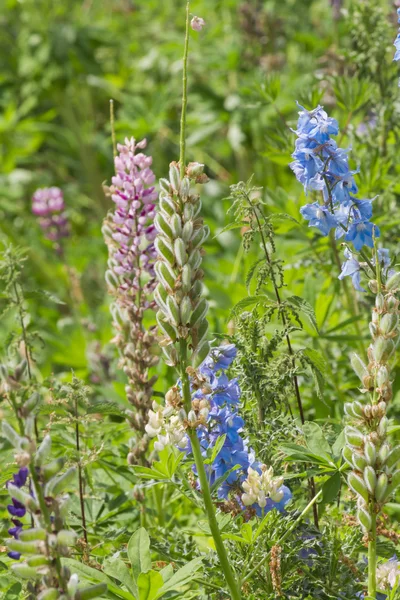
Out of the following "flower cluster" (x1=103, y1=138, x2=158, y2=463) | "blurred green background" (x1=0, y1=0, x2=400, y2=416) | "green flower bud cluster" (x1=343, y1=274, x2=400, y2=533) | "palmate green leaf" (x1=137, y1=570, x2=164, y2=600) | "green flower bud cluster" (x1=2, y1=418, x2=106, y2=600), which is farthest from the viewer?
"blurred green background" (x1=0, y1=0, x2=400, y2=416)

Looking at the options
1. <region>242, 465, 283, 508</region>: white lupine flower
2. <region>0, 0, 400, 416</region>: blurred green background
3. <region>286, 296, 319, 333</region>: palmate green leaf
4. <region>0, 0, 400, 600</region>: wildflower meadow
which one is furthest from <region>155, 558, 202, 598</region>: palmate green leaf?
<region>0, 0, 400, 416</region>: blurred green background

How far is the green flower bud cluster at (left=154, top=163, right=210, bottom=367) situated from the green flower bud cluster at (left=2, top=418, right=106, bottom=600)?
28cm

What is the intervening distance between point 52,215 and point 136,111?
0.85 metres

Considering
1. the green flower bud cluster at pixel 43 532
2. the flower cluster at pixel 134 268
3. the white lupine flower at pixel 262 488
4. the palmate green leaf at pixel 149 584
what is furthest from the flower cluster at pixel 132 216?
the green flower bud cluster at pixel 43 532

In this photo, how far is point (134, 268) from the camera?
208cm

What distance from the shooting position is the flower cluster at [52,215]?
398 centimetres

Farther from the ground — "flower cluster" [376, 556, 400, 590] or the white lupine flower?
the white lupine flower

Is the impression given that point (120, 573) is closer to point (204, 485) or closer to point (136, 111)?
point (204, 485)

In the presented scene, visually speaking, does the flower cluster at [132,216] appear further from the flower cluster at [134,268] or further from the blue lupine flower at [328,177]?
the blue lupine flower at [328,177]

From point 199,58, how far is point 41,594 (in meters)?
3.90

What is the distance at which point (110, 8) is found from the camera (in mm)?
6449

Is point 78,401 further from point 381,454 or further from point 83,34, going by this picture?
point 83,34

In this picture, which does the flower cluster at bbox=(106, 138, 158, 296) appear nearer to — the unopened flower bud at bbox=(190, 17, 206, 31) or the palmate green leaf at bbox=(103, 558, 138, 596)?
the unopened flower bud at bbox=(190, 17, 206, 31)

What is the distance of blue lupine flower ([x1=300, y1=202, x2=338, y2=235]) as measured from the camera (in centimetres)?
172
